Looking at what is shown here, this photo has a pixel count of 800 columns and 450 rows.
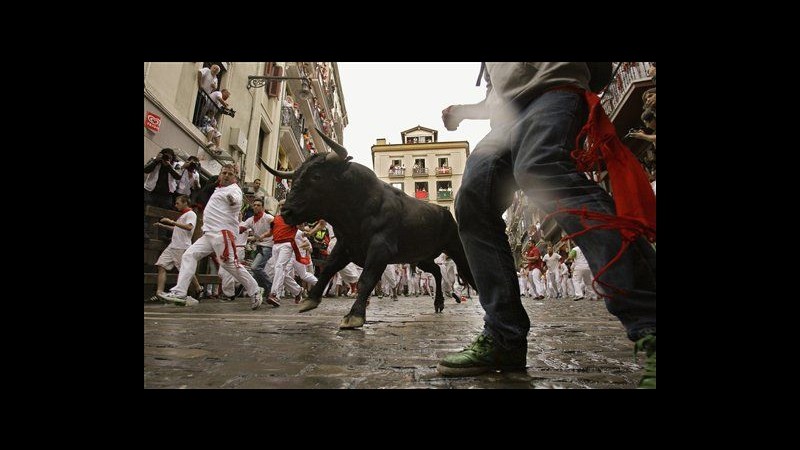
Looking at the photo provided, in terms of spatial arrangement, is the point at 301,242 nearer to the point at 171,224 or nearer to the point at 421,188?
the point at 171,224

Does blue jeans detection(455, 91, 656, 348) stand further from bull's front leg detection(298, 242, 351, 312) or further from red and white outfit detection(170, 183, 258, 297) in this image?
red and white outfit detection(170, 183, 258, 297)

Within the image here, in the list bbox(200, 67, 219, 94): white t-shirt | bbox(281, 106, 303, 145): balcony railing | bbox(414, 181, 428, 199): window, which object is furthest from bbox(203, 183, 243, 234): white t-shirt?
bbox(414, 181, 428, 199): window

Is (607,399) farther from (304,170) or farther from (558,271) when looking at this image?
(558,271)

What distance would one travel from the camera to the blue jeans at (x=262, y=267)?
31.3 feet

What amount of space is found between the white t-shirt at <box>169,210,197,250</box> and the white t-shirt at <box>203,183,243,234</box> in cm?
118

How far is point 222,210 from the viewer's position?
6.82 m

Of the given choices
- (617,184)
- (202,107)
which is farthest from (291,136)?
(617,184)

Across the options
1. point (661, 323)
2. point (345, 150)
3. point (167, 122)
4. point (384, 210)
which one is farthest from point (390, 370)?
point (167, 122)

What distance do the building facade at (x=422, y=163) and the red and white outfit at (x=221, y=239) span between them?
4395 cm

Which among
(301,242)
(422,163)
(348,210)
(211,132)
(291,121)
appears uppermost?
(422,163)

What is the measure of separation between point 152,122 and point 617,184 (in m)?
11.4

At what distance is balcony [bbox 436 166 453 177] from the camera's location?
171ft

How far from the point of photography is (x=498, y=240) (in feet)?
7.13

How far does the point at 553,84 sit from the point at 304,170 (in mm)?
3121
